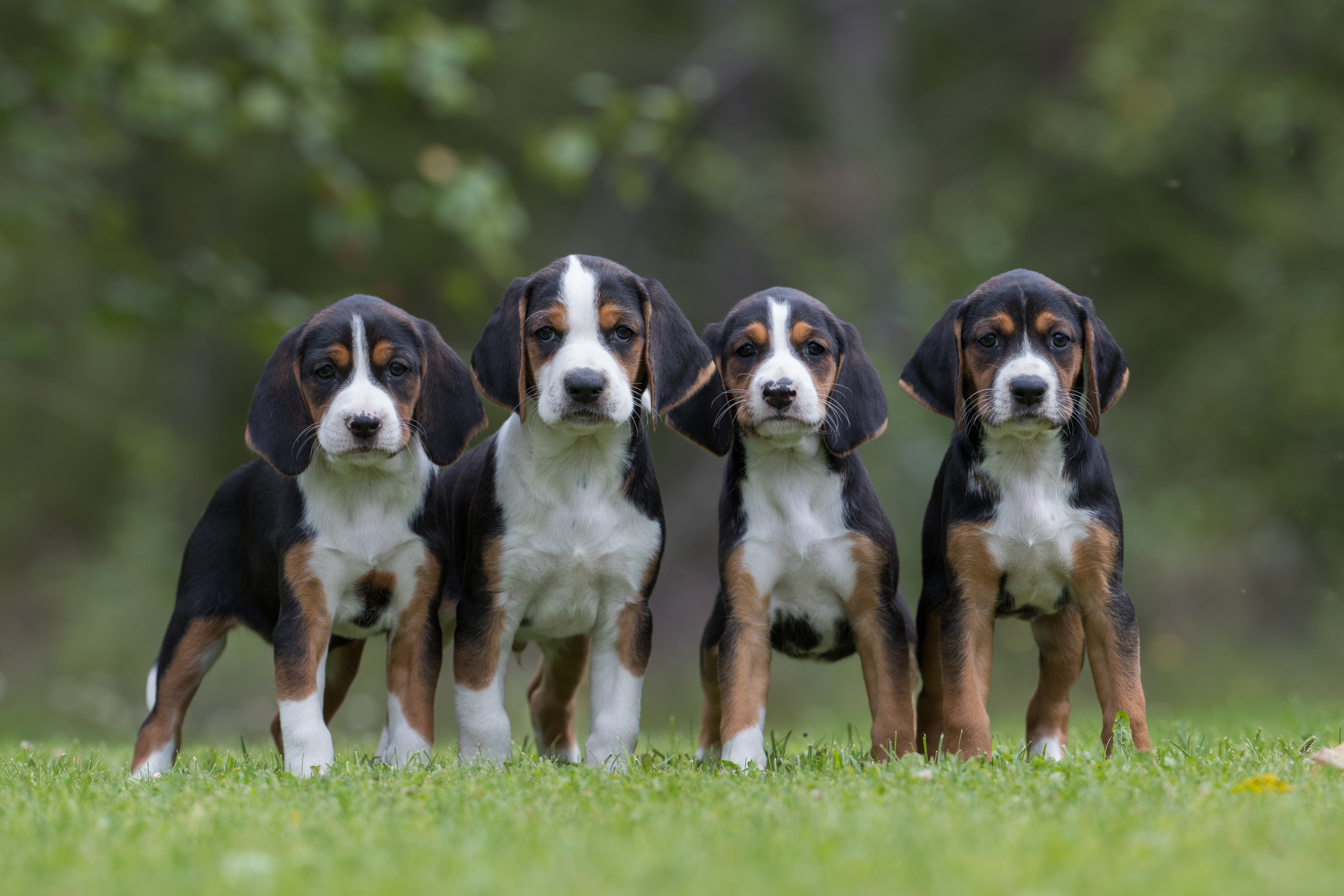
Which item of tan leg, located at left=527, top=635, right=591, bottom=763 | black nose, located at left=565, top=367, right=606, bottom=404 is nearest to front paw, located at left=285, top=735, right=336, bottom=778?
tan leg, located at left=527, top=635, right=591, bottom=763

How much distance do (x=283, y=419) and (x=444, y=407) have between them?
730 millimetres

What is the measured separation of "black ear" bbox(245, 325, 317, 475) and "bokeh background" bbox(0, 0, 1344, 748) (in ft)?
11.9

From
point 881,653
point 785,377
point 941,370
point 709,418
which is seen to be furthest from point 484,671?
point 941,370

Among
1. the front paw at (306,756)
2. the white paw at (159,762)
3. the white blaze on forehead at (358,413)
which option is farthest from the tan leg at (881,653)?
the white paw at (159,762)

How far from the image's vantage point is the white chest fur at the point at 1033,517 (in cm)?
645

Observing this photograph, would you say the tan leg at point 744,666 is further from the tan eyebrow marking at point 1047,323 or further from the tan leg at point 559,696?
A: the tan eyebrow marking at point 1047,323

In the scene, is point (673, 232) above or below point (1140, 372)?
above

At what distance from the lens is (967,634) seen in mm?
6449

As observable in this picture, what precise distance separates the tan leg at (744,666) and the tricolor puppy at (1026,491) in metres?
0.82

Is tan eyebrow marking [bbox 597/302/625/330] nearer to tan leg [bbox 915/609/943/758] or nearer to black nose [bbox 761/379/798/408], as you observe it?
black nose [bbox 761/379/798/408]

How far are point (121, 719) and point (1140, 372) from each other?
1302cm

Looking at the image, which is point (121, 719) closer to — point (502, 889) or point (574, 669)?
point (574, 669)

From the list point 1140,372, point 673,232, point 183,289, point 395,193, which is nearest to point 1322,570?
point 1140,372

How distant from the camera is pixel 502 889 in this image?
12.8ft
